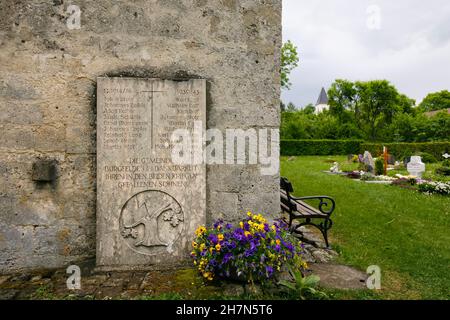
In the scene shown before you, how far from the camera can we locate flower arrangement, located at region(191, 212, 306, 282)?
9.42 feet

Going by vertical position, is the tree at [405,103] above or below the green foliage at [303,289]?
above

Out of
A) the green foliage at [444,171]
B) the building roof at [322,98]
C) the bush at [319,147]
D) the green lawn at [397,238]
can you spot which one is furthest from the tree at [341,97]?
the building roof at [322,98]

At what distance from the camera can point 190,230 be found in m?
3.44

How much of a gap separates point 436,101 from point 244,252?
56.8 m

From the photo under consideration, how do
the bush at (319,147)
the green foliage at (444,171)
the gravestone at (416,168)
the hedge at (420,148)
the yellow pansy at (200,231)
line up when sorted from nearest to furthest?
the yellow pansy at (200,231) → the gravestone at (416,168) → the green foliage at (444,171) → the hedge at (420,148) → the bush at (319,147)

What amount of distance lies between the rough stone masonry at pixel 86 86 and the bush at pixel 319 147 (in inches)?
887

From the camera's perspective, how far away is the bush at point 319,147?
85.6 ft

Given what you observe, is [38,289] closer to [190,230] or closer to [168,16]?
[190,230]

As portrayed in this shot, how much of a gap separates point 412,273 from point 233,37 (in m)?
3.49

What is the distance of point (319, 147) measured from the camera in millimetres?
26703

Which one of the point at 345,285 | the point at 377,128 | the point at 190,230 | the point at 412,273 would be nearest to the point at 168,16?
the point at 190,230

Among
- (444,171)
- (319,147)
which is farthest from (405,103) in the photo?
(444,171)

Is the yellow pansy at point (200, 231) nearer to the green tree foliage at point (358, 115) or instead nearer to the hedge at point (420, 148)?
the hedge at point (420, 148)

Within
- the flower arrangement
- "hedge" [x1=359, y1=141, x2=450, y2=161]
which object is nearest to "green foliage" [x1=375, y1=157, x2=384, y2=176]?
"hedge" [x1=359, y1=141, x2=450, y2=161]
